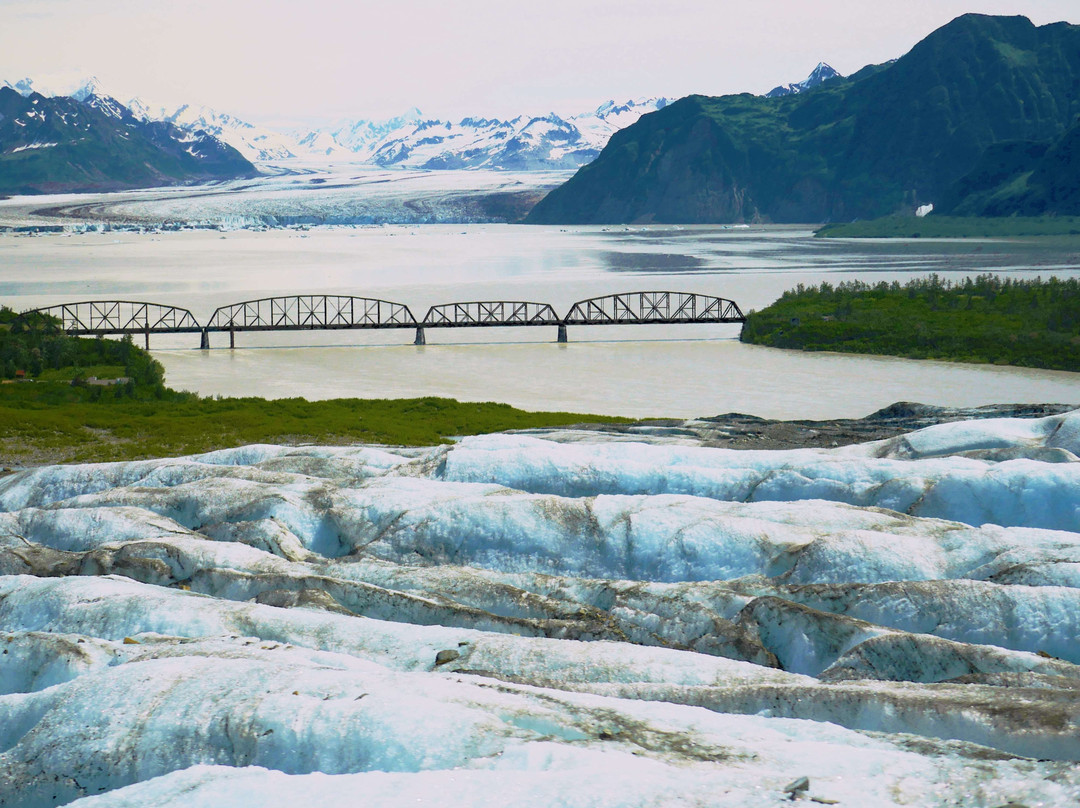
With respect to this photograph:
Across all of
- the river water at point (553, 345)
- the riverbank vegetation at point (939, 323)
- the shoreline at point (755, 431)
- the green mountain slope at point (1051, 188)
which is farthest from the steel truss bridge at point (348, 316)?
the green mountain slope at point (1051, 188)

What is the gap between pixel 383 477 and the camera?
21500mm

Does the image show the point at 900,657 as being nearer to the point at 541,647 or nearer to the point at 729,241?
the point at 541,647

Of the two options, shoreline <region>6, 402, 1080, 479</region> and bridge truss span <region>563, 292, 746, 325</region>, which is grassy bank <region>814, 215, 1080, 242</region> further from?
shoreline <region>6, 402, 1080, 479</region>

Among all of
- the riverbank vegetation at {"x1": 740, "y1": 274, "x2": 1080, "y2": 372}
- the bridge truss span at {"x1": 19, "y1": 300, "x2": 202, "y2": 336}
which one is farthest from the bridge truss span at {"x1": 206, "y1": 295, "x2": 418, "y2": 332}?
the riverbank vegetation at {"x1": 740, "y1": 274, "x2": 1080, "y2": 372}

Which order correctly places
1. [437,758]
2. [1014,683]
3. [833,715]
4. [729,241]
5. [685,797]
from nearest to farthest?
[685,797] < [437,758] < [833,715] < [1014,683] < [729,241]

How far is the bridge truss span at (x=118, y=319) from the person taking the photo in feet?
194

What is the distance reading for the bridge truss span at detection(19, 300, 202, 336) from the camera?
194ft

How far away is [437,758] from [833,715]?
4.15 meters

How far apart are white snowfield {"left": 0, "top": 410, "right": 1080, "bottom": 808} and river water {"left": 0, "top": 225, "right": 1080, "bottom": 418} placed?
20.8 m

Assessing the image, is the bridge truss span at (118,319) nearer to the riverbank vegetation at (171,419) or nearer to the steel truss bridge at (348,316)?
the steel truss bridge at (348,316)

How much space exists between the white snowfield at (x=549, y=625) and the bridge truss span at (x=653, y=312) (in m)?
38.2

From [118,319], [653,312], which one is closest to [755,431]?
[118,319]

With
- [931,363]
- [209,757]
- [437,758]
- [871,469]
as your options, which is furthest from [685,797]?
[931,363]

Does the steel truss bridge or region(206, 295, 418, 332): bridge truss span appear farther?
region(206, 295, 418, 332): bridge truss span
